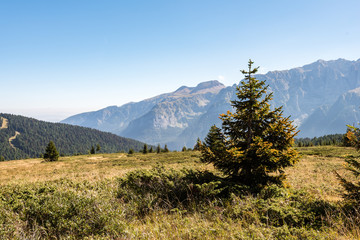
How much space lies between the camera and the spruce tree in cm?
896

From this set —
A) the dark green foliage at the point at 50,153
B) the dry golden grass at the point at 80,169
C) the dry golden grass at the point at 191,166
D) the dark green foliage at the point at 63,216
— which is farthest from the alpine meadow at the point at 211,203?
the dark green foliage at the point at 50,153

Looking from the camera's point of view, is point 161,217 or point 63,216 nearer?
point 63,216

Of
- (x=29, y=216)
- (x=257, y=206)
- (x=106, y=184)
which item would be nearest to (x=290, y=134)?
(x=257, y=206)

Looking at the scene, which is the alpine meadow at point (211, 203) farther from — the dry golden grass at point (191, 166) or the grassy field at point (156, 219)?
the dry golden grass at point (191, 166)

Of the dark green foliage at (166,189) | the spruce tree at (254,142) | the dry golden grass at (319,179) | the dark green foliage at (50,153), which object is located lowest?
the dark green foliage at (50,153)

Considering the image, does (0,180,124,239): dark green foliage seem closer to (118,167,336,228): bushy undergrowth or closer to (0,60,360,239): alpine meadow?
(0,60,360,239): alpine meadow

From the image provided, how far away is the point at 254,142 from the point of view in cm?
1012

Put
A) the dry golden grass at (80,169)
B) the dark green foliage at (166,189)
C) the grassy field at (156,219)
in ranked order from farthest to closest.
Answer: the dry golden grass at (80,169) → the dark green foliage at (166,189) → the grassy field at (156,219)

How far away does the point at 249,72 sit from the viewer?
1064 cm

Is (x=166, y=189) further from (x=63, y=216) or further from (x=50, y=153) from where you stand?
(x=50, y=153)

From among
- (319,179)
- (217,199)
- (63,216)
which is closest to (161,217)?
(217,199)

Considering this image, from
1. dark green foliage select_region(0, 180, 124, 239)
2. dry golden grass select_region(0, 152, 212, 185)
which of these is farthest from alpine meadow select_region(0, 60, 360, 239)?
dry golden grass select_region(0, 152, 212, 185)

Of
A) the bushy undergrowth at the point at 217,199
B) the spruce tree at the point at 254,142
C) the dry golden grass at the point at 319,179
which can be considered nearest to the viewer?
the bushy undergrowth at the point at 217,199

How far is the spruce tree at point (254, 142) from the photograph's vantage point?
8961 millimetres
